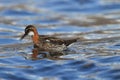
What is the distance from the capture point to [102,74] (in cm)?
1714

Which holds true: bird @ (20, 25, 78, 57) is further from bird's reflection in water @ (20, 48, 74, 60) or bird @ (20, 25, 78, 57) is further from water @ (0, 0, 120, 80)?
water @ (0, 0, 120, 80)

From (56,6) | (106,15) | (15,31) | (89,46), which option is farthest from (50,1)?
(89,46)

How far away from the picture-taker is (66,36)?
2356 centimetres

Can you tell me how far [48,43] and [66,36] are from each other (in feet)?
8.53

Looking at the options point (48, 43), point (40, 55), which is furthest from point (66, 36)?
point (40, 55)

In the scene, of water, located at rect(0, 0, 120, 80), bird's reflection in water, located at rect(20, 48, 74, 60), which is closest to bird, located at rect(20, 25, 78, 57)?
bird's reflection in water, located at rect(20, 48, 74, 60)

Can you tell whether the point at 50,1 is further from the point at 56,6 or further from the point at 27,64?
the point at 27,64

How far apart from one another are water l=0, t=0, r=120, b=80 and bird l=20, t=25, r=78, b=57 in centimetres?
29

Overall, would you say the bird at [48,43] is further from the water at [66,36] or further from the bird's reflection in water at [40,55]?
the water at [66,36]

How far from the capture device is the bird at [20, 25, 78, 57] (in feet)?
68.0

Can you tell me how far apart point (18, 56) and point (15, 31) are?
5088mm

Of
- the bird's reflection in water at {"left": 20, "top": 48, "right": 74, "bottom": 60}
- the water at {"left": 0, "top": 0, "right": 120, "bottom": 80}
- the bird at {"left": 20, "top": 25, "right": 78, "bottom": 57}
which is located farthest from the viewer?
the bird at {"left": 20, "top": 25, "right": 78, "bottom": 57}

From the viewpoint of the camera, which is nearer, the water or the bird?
the water

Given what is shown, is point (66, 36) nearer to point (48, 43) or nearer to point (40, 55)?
point (48, 43)
